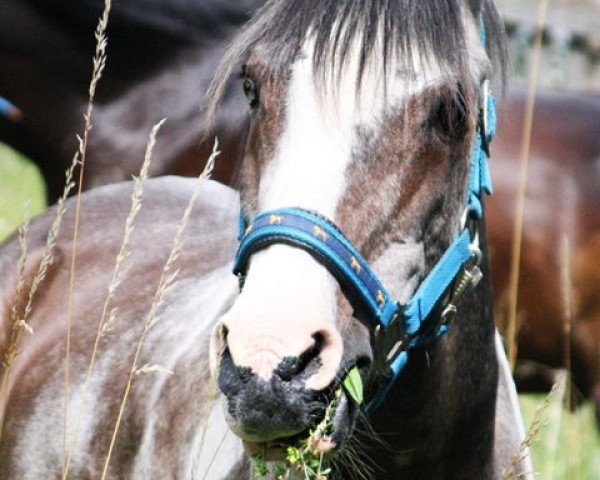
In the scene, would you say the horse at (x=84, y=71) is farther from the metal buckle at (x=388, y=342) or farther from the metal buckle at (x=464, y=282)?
the metal buckle at (x=388, y=342)

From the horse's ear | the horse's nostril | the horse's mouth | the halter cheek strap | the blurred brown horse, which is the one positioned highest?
the blurred brown horse

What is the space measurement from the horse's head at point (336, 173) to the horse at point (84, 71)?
9.41 ft

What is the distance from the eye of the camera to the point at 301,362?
2170 mm

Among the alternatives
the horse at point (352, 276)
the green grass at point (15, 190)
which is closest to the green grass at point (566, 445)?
the horse at point (352, 276)

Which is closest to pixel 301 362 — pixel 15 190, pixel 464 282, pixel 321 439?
pixel 321 439

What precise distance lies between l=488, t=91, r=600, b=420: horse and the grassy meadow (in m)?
0.19

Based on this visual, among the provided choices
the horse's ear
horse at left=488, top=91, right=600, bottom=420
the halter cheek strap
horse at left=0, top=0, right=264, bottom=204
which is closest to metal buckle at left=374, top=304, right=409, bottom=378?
the halter cheek strap

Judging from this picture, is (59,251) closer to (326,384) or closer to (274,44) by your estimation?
(274,44)

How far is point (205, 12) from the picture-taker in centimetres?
578

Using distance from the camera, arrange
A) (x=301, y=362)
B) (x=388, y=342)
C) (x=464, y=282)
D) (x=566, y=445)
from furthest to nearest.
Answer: (x=566, y=445) → (x=464, y=282) → (x=388, y=342) → (x=301, y=362)

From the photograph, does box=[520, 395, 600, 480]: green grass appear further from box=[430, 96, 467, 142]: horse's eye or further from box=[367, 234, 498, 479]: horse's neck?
box=[430, 96, 467, 142]: horse's eye

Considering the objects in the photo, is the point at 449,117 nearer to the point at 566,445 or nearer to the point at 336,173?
the point at 336,173

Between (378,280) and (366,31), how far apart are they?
0.53 m

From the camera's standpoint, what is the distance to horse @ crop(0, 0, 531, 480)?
86.7 inches
